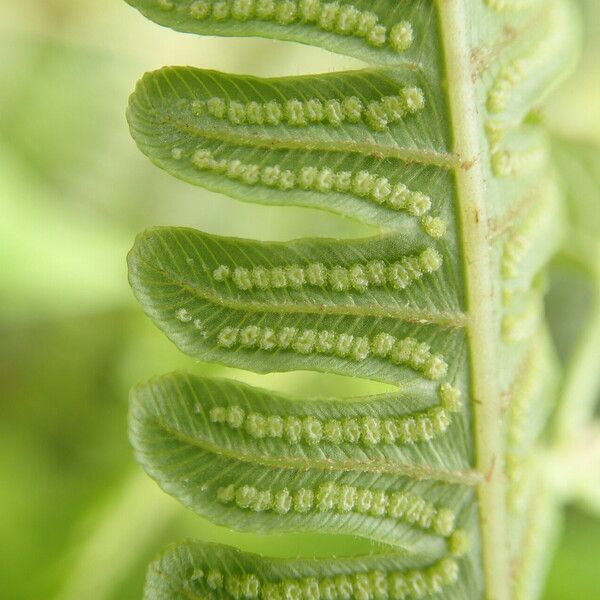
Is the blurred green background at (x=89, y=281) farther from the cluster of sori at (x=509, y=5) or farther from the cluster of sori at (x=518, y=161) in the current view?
the cluster of sori at (x=509, y=5)

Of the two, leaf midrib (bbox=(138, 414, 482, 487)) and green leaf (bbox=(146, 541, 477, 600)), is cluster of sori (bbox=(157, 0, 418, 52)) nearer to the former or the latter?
leaf midrib (bbox=(138, 414, 482, 487))

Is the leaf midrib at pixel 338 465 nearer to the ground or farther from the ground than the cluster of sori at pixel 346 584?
farther from the ground

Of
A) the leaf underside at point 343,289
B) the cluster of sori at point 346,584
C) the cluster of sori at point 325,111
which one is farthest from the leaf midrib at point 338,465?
the cluster of sori at point 325,111

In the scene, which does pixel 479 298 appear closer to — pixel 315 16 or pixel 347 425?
pixel 347 425

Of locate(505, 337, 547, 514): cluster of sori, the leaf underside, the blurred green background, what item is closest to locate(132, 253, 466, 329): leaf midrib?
the leaf underside

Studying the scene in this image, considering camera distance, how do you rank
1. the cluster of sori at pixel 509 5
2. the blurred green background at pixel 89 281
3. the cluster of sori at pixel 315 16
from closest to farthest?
1. the cluster of sori at pixel 315 16
2. the cluster of sori at pixel 509 5
3. the blurred green background at pixel 89 281

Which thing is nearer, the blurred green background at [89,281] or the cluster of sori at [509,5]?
the cluster of sori at [509,5]

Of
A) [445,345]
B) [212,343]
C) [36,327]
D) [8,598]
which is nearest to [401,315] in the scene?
[445,345]

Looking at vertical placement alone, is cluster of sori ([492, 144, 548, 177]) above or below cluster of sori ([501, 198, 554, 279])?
above
